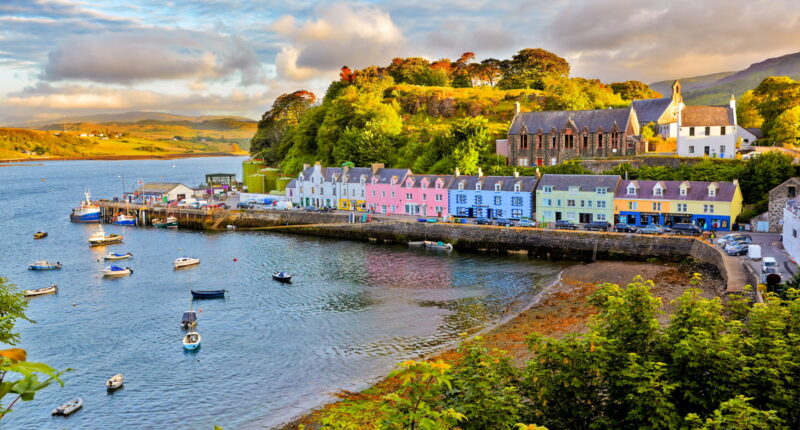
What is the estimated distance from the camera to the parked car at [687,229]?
5288 centimetres

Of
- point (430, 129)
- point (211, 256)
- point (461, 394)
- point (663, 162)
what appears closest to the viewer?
point (461, 394)

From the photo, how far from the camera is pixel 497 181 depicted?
66875 mm

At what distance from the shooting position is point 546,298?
131ft

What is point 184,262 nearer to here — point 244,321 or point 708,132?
point 244,321

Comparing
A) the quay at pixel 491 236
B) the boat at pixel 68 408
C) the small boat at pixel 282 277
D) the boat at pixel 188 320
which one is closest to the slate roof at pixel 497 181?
the quay at pixel 491 236

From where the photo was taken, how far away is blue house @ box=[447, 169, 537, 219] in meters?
64.6

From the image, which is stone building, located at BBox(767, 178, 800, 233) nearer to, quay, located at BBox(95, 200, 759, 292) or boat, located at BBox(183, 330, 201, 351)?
quay, located at BBox(95, 200, 759, 292)

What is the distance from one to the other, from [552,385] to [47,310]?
3843 cm

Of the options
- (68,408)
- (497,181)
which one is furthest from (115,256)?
(497,181)

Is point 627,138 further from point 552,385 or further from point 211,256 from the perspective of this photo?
point 552,385

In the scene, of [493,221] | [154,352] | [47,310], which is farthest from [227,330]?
[493,221]

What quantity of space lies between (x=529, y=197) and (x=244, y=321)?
37203 mm

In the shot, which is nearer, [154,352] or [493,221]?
[154,352]

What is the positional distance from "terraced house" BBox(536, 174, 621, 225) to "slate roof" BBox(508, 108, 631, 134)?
16.5 metres
